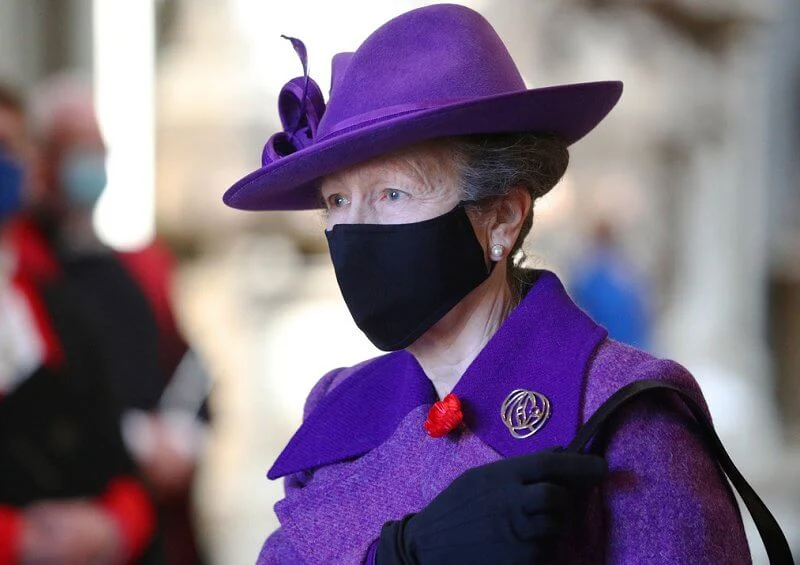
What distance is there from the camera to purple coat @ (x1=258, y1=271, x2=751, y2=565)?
139 cm

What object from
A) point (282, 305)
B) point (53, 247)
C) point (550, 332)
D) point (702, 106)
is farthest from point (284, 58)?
point (550, 332)

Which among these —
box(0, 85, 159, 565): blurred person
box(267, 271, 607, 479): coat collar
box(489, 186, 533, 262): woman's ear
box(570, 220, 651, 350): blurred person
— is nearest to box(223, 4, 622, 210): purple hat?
box(489, 186, 533, 262): woman's ear

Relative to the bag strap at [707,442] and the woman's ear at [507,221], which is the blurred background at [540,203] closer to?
the woman's ear at [507,221]

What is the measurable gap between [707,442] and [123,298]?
256 centimetres

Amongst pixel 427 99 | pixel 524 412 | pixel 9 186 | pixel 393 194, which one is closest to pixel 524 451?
pixel 524 412

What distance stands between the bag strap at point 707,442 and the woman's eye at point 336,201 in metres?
0.53

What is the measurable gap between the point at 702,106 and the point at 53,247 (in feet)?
21.5

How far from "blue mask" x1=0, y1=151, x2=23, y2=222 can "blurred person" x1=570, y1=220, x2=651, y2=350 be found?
394cm

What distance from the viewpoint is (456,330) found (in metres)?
1.64

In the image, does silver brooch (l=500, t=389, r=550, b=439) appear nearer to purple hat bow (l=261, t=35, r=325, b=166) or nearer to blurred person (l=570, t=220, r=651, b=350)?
purple hat bow (l=261, t=35, r=325, b=166)

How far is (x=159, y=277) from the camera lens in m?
4.05

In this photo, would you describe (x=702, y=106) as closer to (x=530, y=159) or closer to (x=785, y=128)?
(x=785, y=128)

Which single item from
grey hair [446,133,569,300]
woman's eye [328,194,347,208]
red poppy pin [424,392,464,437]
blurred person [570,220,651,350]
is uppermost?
grey hair [446,133,569,300]

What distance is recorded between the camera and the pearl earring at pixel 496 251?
1.61 meters
